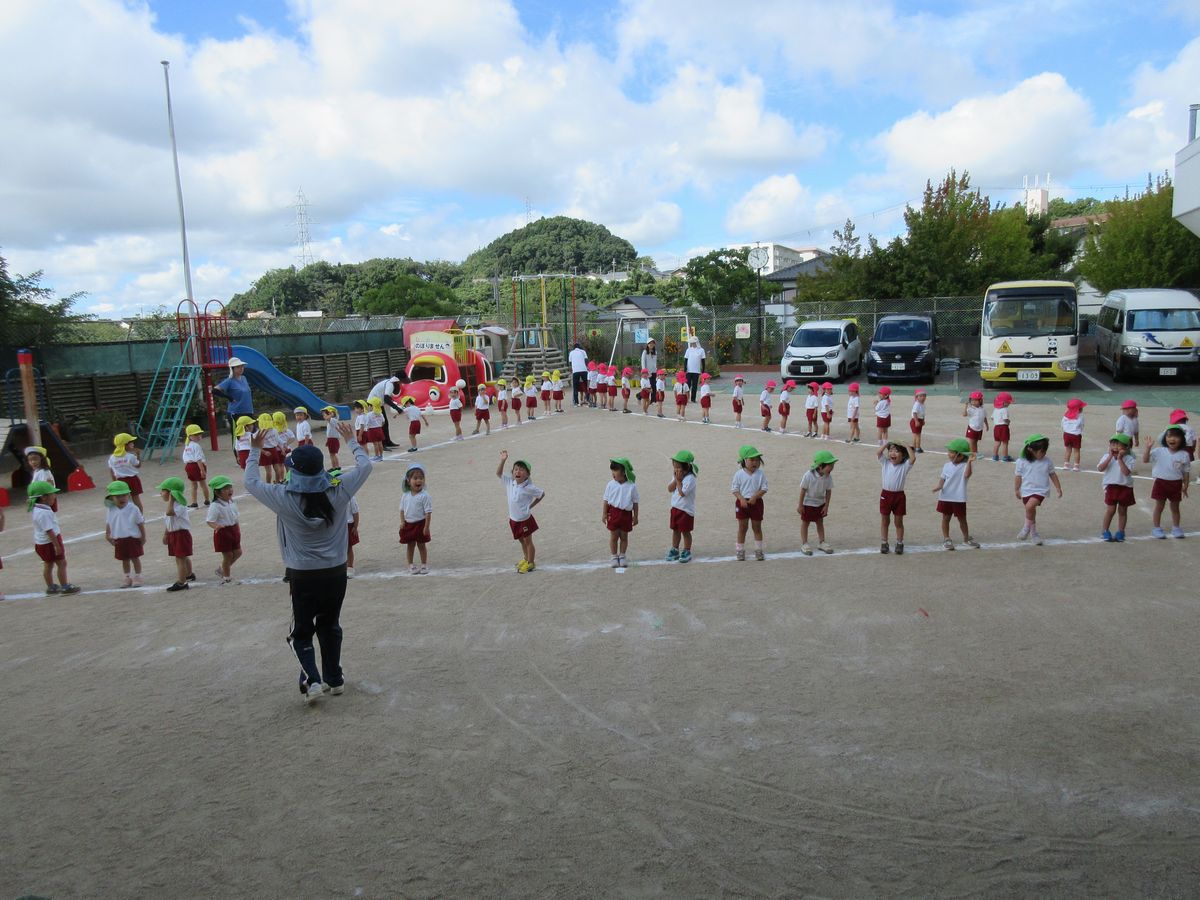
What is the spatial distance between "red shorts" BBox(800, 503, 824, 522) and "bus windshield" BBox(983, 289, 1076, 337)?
1651cm

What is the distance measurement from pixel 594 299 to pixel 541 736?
5979 centimetres

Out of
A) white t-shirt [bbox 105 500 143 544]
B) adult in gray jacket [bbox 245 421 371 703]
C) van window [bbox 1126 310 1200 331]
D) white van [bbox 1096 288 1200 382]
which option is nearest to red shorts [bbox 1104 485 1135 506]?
adult in gray jacket [bbox 245 421 371 703]

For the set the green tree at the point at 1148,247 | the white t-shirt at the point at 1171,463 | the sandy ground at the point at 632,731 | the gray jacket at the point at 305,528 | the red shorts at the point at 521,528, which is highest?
the green tree at the point at 1148,247

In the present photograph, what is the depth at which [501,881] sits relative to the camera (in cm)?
380

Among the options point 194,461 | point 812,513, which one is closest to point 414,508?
point 812,513

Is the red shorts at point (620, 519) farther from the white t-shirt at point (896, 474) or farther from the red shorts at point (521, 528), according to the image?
the white t-shirt at point (896, 474)


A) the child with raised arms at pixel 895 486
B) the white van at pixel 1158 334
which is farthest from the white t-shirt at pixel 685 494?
the white van at pixel 1158 334

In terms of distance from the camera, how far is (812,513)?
898 centimetres

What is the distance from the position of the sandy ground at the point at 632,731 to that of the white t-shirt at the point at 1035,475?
0.62m

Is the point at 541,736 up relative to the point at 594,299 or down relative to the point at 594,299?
down

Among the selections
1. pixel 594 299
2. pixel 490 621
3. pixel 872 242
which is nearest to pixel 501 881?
pixel 490 621

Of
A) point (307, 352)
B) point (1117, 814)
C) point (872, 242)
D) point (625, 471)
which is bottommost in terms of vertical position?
point (1117, 814)

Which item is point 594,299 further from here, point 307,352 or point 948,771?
point 948,771

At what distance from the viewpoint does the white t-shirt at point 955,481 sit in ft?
29.3
